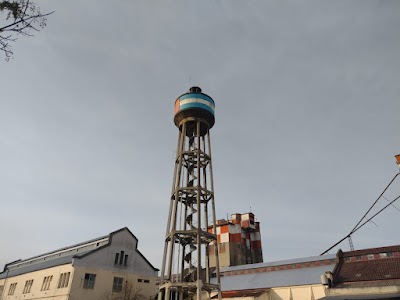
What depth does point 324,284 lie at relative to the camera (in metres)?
29.6

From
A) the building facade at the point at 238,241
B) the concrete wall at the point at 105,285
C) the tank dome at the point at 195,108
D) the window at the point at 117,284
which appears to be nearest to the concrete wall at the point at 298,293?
the concrete wall at the point at 105,285

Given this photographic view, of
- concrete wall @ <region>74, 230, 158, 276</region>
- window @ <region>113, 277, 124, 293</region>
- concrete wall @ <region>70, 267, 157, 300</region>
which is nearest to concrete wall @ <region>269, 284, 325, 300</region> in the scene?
concrete wall @ <region>70, 267, 157, 300</region>

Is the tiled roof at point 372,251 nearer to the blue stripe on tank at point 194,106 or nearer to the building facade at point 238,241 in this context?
the blue stripe on tank at point 194,106

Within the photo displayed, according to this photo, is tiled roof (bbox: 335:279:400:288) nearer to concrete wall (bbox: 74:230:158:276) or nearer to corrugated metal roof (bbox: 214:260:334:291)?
corrugated metal roof (bbox: 214:260:334:291)

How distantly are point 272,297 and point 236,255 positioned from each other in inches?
933

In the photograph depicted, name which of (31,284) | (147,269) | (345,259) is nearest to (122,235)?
(147,269)

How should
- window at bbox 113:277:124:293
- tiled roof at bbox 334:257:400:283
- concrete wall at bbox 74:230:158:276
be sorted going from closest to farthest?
tiled roof at bbox 334:257:400:283
concrete wall at bbox 74:230:158:276
window at bbox 113:277:124:293

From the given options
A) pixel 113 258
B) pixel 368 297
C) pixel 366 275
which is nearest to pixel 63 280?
pixel 113 258

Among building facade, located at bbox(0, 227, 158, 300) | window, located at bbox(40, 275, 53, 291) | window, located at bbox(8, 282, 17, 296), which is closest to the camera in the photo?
building facade, located at bbox(0, 227, 158, 300)

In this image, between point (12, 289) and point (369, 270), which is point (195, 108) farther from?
point (12, 289)

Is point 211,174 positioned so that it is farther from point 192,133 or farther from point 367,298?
point 367,298

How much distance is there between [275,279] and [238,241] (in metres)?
22.9

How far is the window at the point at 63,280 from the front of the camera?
104 ft

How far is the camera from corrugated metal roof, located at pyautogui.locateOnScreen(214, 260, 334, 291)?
34.5 meters
